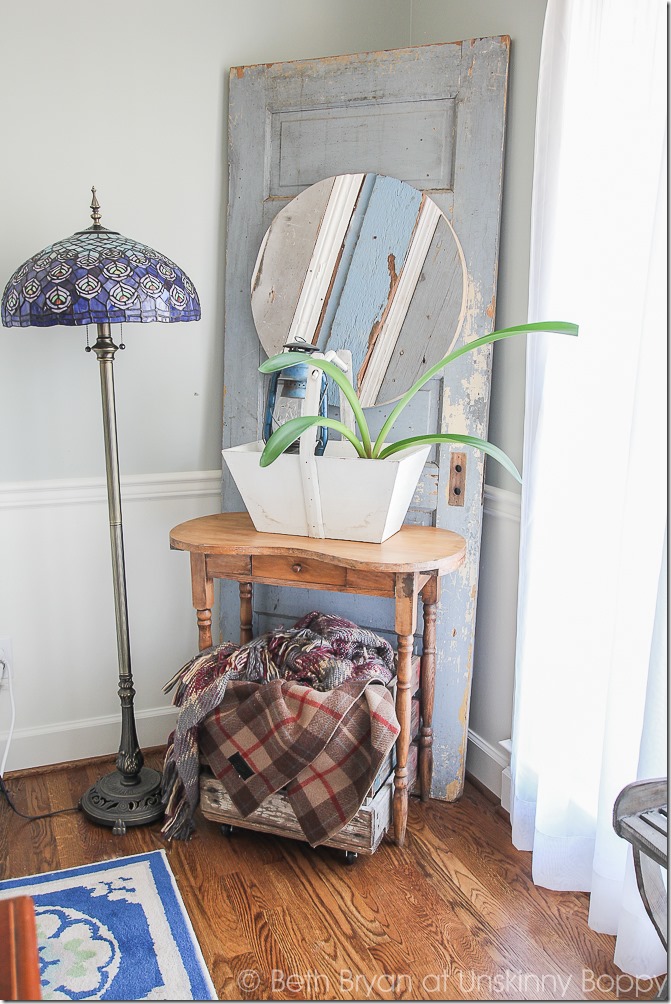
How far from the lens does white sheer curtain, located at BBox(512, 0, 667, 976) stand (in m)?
1.43

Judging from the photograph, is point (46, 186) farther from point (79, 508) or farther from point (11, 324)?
point (79, 508)

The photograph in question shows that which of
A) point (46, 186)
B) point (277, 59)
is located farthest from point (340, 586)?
point (277, 59)

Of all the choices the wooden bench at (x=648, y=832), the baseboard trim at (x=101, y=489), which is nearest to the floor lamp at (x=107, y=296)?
the baseboard trim at (x=101, y=489)

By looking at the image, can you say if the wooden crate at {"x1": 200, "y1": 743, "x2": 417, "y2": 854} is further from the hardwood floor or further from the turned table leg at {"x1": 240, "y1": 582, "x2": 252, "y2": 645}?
the turned table leg at {"x1": 240, "y1": 582, "x2": 252, "y2": 645}

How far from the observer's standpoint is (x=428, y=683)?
2123 mm

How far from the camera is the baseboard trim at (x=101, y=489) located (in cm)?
220

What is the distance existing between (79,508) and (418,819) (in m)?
1.22

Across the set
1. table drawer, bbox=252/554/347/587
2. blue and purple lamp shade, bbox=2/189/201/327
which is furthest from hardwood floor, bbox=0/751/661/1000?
blue and purple lamp shade, bbox=2/189/201/327

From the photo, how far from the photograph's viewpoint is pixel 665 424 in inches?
55.8

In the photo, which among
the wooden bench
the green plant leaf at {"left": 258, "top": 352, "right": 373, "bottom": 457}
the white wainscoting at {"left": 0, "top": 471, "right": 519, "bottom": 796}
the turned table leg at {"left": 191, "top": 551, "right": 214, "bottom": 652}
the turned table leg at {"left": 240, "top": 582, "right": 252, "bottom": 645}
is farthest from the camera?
the turned table leg at {"left": 240, "top": 582, "right": 252, "bottom": 645}

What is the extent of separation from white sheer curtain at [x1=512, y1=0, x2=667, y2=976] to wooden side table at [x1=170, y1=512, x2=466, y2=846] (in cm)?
25

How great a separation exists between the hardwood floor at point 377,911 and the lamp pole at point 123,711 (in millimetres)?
48

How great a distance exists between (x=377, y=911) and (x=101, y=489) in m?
1.28

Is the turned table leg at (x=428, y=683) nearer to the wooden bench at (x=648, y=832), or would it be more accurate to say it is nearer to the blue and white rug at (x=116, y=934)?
the blue and white rug at (x=116, y=934)
